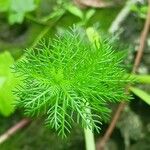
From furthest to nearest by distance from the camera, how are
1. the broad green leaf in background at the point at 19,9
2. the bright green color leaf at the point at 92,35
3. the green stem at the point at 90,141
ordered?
the broad green leaf in background at the point at 19,9 < the bright green color leaf at the point at 92,35 < the green stem at the point at 90,141

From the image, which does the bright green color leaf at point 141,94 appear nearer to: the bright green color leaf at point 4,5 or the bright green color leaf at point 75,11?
the bright green color leaf at point 75,11

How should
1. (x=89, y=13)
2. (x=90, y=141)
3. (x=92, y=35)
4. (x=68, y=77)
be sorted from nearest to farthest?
(x=68, y=77) < (x=90, y=141) < (x=92, y=35) < (x=89, y=13)

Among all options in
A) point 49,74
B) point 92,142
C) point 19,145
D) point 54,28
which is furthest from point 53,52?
point 54,28

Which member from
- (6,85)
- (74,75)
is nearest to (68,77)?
(74,75)

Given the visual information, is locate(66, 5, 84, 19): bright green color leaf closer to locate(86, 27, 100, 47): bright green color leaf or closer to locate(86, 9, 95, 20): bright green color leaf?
locate(86, 9, 95, 20): bright green color leaf

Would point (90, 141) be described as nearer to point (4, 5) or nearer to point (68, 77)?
point (68, 77)

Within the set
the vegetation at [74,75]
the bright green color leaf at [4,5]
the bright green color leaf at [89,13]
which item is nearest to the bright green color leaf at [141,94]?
the vegetation at [74,75]
